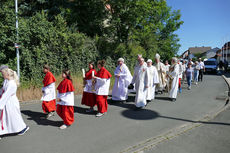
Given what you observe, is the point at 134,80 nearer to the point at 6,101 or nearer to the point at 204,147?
the point at 204,147

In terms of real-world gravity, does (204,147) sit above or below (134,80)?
below

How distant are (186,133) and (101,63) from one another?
3.46m

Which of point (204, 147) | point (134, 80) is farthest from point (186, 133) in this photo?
point (134, 80)

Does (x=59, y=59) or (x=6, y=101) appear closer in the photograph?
(x=6, y=101)

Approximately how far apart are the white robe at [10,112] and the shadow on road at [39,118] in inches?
39.9

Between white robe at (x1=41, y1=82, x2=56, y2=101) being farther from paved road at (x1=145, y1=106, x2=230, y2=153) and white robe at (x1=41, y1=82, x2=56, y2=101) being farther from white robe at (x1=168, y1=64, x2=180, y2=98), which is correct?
white robe at (x1=168, y1=64, x2=180, y2=98)

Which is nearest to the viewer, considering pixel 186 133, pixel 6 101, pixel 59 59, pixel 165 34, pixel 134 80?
pixel 6 101

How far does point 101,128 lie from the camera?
4988 millimetres

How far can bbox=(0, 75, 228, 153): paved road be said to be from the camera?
12.7 ft

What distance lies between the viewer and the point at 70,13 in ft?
52.3

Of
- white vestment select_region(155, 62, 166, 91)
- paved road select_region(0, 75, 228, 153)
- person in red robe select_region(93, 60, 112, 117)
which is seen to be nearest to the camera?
paved road select_region(0, 75, 228, 153)

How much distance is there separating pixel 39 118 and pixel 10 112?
1587 mm

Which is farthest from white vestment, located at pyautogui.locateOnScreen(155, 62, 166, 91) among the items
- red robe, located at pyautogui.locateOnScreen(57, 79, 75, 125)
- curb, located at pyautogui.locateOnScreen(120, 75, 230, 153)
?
red robe, located at pyautogui.locateOnScreen(57, 79, 75, 125)

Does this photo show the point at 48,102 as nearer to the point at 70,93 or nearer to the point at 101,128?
the point at 70,93
